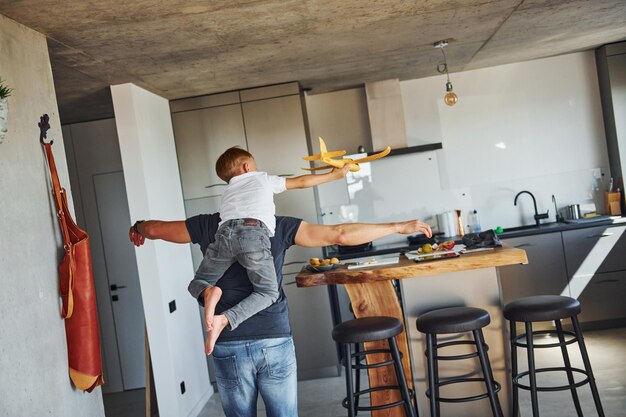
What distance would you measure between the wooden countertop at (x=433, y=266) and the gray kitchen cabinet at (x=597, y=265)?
250 centimetres

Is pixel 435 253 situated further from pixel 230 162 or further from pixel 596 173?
pixel 596 173

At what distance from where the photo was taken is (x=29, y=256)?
9.84 ft

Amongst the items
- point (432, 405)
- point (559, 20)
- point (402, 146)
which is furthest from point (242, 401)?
point (402, 146)

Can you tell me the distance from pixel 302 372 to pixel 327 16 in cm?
339

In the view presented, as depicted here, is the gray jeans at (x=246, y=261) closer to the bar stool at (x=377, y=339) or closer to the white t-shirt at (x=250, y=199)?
the white t-shirt at (x=250, y=199)

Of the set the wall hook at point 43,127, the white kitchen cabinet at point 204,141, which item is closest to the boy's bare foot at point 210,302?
the wall hook at point 43,127

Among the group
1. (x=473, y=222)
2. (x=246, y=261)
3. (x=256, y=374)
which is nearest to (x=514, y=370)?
(x=256, y=374)

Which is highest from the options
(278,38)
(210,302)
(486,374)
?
(278,38)

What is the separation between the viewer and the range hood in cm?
651

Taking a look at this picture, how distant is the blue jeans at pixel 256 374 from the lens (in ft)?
8.67

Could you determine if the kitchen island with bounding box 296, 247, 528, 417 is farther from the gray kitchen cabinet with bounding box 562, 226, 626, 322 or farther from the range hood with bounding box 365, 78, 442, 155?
the range hood with bounding box 365, 78, 442, 155

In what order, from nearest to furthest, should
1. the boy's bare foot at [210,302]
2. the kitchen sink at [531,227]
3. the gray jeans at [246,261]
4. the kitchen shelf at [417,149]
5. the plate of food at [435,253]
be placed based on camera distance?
the boy's bare foot at [210,302], the gray jeans at [246,261], the plate of food at [435,253], the kitchen sink at [531,227], the kitchen shelf at [417,149]

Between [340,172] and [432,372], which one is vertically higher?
[340,172]

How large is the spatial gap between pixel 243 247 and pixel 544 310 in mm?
1883
